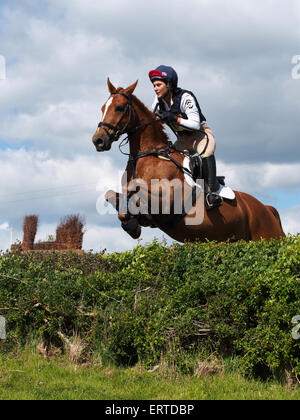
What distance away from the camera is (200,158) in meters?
8.00

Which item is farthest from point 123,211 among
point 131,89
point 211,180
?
point 131,89

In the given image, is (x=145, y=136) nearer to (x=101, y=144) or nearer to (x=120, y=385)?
(x=101, y=144)

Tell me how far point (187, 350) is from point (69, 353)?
1425 millimetres

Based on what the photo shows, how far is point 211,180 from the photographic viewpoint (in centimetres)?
796

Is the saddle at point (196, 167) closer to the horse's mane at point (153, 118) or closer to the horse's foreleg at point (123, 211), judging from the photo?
the horse's mane at point (153, 118)

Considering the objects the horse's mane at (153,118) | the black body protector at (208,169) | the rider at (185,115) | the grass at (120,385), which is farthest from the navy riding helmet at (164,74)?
the grass at (120,385)

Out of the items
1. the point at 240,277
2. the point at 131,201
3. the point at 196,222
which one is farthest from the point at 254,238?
the point at 240,277

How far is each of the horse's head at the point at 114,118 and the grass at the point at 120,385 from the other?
3130 mm

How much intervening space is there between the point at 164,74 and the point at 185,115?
702mm

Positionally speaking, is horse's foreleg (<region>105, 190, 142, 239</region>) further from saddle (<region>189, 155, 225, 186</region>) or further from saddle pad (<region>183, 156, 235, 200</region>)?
saddle (<region>189, 155, 225, 186</region>)

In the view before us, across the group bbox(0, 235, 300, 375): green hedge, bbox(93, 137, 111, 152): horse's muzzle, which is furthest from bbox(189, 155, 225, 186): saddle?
bbox(0, 235, 300, 375): green hedge

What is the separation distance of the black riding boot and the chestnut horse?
131 mm

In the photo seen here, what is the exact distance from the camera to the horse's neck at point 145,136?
796 centimetres
